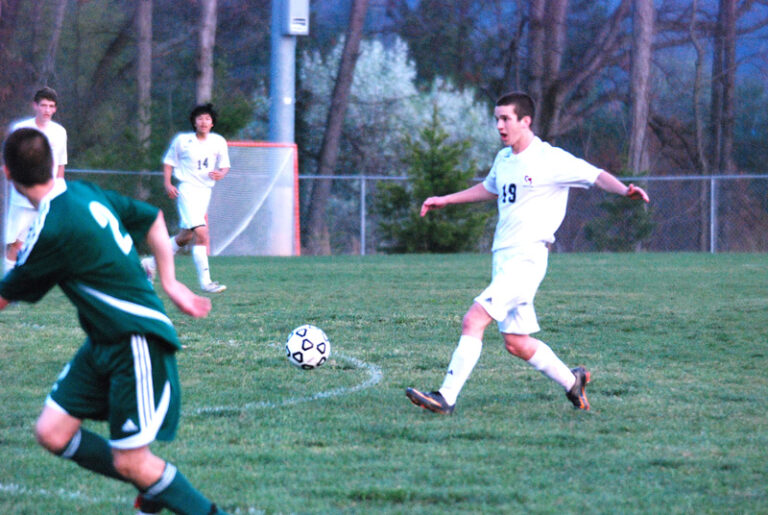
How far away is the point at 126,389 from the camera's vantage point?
3.40 meters

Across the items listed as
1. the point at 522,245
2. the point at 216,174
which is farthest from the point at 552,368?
the point at 216,174

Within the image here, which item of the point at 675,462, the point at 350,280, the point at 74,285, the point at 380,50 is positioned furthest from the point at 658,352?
the point at 380,50

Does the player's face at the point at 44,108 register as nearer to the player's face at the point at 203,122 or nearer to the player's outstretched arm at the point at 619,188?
the player's face at the point at 203,122

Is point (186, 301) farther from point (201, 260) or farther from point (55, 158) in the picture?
point (201, 260)

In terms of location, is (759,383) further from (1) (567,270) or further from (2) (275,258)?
(2) (275,258)

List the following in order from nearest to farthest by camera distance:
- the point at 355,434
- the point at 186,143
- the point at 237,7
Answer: the point at 355,434, the point at 186,143, the point at 237,7

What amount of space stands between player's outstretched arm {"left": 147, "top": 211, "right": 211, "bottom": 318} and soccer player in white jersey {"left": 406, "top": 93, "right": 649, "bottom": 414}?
2.27 meters

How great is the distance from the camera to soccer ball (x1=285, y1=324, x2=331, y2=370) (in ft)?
22.0

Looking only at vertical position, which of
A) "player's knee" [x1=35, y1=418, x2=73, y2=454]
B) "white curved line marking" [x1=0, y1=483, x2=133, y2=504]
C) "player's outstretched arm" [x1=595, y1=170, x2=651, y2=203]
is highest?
"player's outstretched arm" [x1=595, y1=170, x2=651, y2=203]

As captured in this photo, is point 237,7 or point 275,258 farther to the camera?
point 237,7

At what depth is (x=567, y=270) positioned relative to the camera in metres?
17.1

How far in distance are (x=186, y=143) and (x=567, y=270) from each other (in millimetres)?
7442

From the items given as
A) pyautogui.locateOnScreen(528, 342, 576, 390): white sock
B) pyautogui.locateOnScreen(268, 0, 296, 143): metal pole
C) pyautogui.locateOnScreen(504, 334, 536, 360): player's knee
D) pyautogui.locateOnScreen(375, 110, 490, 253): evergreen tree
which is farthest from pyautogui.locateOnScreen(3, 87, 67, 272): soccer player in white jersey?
pyautogui.locateOnScreen(375, 110, 490, 253): evergreen tree

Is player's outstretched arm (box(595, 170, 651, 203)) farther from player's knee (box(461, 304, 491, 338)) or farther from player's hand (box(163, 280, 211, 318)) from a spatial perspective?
player's hand (box(163, 280, 211, 318))
